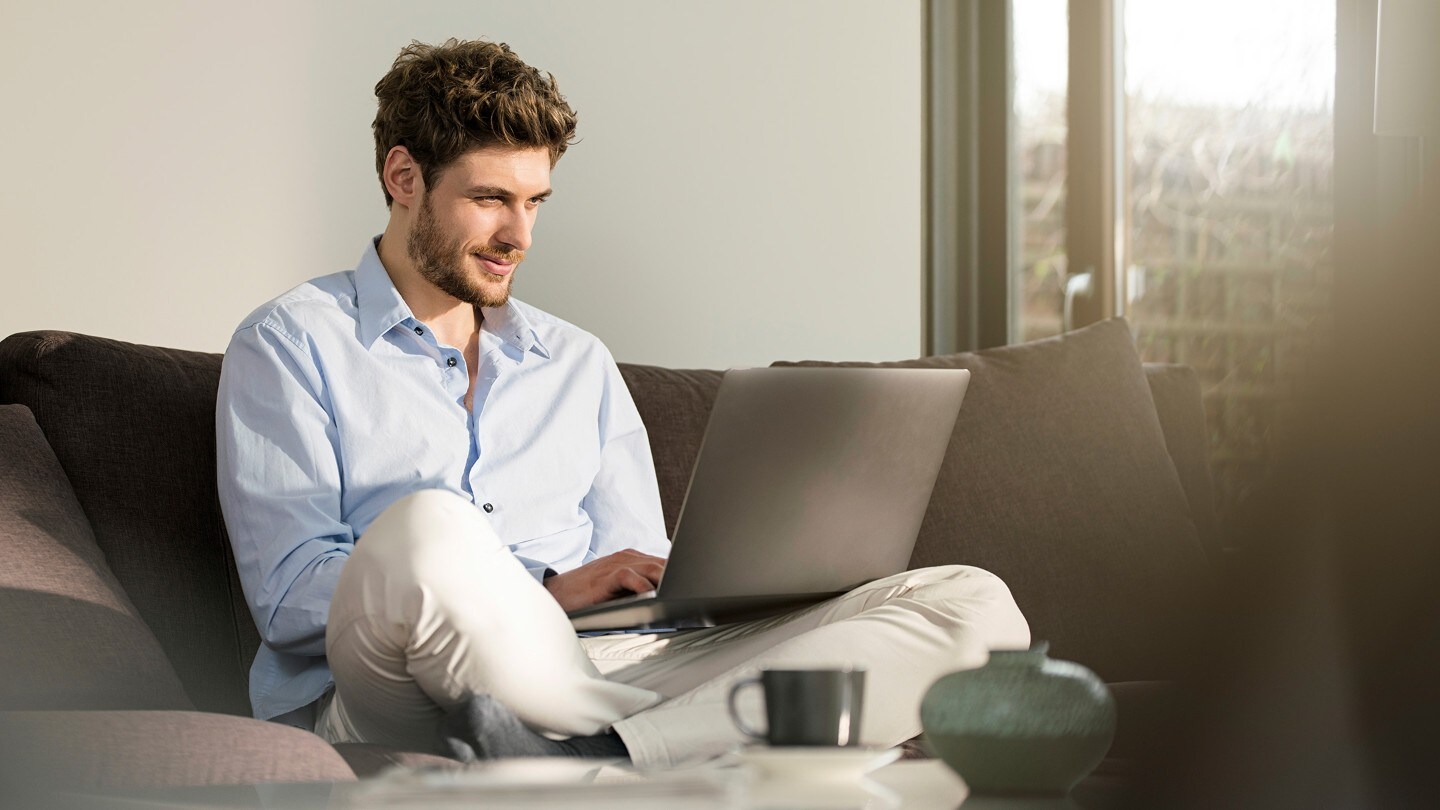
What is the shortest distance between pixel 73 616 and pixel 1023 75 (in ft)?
8.19

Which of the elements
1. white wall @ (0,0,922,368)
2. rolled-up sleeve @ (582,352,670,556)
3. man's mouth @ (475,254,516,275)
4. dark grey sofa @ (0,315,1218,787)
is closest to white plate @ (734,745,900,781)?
dark grey sofa @ (0,315,1218,787)

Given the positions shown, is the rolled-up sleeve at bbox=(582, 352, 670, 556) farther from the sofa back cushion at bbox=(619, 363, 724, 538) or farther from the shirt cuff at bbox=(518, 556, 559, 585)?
the shirt cuff at bbox=(518, 556, 559, 585)

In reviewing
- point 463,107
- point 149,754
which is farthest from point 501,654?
point 463,107

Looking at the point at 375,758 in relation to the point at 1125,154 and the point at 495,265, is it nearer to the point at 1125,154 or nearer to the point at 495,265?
the point at 495,265

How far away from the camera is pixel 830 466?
1387 millimetres

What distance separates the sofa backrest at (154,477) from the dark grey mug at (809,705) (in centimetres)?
108

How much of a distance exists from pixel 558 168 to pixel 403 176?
580mm

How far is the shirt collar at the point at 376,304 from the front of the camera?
5.95 ft

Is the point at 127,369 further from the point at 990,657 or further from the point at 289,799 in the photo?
the point at 990,657

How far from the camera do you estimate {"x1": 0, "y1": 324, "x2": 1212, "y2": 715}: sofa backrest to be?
1625 millimetres

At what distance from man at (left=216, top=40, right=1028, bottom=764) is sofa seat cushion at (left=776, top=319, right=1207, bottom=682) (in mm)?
470

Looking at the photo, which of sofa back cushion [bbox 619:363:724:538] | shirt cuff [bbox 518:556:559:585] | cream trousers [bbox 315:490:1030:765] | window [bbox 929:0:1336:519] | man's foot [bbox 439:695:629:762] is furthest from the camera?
window [bbox 929:0:1336:519]

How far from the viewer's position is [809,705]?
784 millimetres

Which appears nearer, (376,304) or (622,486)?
(376,304)
